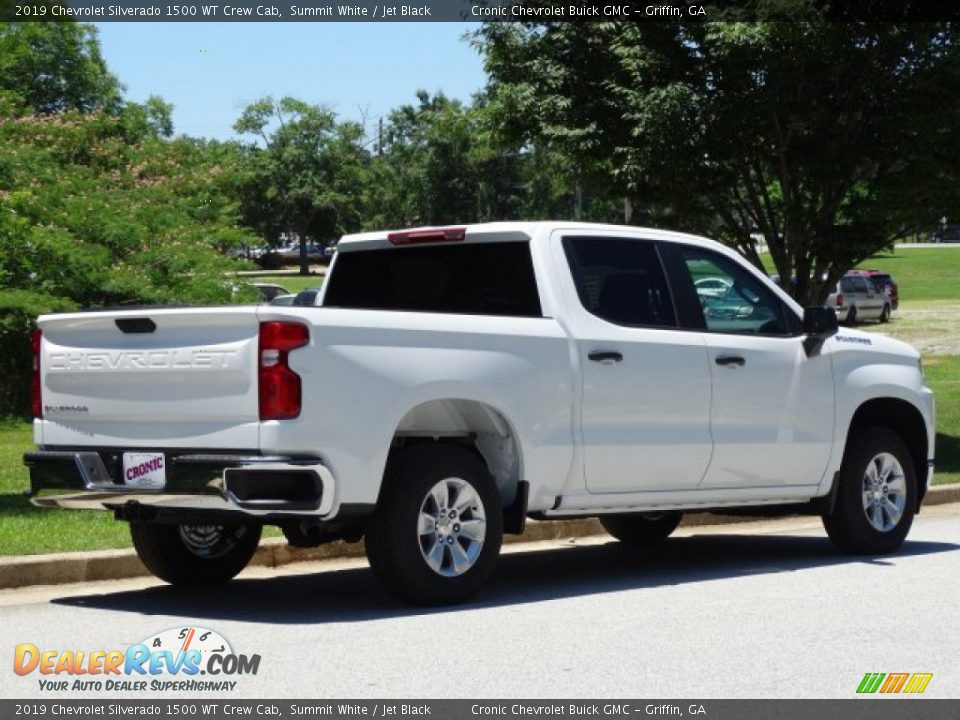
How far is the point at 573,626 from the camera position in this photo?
8.24m

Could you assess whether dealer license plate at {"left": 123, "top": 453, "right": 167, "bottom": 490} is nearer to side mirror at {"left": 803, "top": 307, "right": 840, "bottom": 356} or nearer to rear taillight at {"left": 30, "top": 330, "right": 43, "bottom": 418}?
rear taillight at {"left": 30, "top": 330, "right": 43, "bottom": 418}

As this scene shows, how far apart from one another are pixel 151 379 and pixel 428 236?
2200 millimetres

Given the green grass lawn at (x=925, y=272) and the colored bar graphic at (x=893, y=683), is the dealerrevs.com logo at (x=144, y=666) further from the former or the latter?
the green grass lawn at (x=925, y=272)

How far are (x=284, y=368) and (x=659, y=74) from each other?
12256mm

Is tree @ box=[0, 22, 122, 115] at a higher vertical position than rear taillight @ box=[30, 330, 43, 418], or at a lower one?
higher

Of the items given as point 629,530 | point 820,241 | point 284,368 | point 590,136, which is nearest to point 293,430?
point 284,368

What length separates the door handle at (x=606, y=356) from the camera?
9.44 metres

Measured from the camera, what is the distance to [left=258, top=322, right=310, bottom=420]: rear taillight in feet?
26.5

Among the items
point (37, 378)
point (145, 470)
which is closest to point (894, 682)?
point (145, 470)

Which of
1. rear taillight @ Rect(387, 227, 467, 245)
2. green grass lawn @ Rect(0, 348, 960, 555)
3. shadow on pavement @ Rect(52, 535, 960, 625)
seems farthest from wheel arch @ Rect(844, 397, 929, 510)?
green grass lawn @ Rect(0, 348, 960, 555)

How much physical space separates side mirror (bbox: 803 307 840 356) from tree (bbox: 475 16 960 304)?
297 inches

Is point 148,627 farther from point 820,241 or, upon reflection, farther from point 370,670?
point 820,241

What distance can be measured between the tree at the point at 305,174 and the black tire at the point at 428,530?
97.6m
